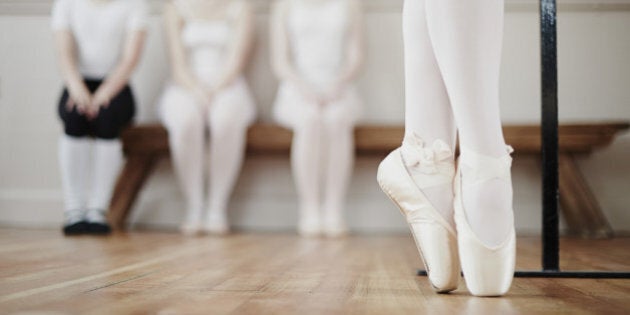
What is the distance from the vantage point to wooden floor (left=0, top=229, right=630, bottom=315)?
25.7 inches

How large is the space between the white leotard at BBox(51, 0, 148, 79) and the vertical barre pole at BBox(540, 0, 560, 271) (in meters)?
1.60

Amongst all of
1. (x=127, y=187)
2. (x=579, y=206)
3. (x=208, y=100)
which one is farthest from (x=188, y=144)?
(x=579, y=206)

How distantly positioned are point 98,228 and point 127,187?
12.8 inches

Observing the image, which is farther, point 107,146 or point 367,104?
point 367,104

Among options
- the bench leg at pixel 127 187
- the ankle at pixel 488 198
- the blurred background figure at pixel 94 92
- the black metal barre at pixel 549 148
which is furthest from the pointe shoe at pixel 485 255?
the bench leg at pixel 127 187

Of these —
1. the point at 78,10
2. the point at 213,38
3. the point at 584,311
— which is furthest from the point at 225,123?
the point at 584,311

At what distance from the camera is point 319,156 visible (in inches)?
88.3

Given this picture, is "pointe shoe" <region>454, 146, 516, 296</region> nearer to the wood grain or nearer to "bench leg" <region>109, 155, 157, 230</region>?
the wood grain

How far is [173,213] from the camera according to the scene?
2516 millimetres

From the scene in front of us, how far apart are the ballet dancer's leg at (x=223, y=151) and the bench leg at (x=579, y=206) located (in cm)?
105

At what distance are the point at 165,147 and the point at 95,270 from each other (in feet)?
4.40

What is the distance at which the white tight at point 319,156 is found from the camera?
7.25 ft

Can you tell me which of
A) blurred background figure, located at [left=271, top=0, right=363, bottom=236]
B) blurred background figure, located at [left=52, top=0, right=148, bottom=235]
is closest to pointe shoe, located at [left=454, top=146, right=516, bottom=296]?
blurred background figure, located at [left=271, top=0, right=363, bottom=236]

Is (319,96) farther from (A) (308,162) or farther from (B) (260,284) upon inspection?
(B) (260,284)
